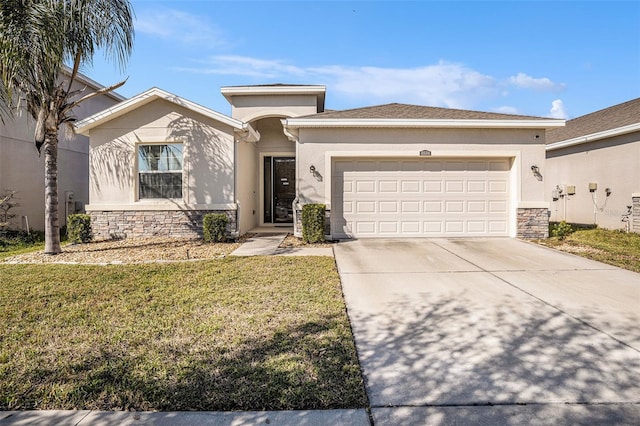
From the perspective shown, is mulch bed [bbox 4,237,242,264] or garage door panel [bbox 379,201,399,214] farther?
garage door panel [bbox 379,201,399,214]

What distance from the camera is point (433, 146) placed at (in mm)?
10031

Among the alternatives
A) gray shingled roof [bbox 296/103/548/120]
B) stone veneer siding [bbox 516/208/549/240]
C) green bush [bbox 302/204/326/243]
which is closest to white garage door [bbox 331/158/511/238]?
stone veneer siding [bbox 516/208/549/240]

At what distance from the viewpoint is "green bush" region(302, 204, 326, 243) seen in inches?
368

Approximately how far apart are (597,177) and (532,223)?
420cm

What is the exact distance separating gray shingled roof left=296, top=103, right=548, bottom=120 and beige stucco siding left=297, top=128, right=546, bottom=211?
0.37m

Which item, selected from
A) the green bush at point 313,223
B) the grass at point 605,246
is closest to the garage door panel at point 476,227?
the grass at point 605,246

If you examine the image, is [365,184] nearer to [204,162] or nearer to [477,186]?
[477,186]

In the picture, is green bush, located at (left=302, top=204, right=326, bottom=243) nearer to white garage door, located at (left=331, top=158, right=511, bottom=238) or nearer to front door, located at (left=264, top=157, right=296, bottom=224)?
white garage door, located at (left=331, top=158, right=511, bottom=238)

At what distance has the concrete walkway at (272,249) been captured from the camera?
7.99 m

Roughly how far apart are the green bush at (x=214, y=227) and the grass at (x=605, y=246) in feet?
27.9

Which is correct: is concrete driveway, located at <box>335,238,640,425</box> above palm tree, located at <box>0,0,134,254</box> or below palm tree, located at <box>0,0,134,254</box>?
below

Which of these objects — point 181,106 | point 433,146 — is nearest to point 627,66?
point 433,146

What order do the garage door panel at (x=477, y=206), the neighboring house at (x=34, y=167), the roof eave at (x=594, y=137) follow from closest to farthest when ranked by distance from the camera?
the garage door panel at (x=477, y=206)
the roof eave at (x=594, y=137)
the neighboring house at (x=34, y=167)

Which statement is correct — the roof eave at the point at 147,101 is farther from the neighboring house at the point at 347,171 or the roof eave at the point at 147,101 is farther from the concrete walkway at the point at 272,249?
the concrete walkway at the point at 272,249
